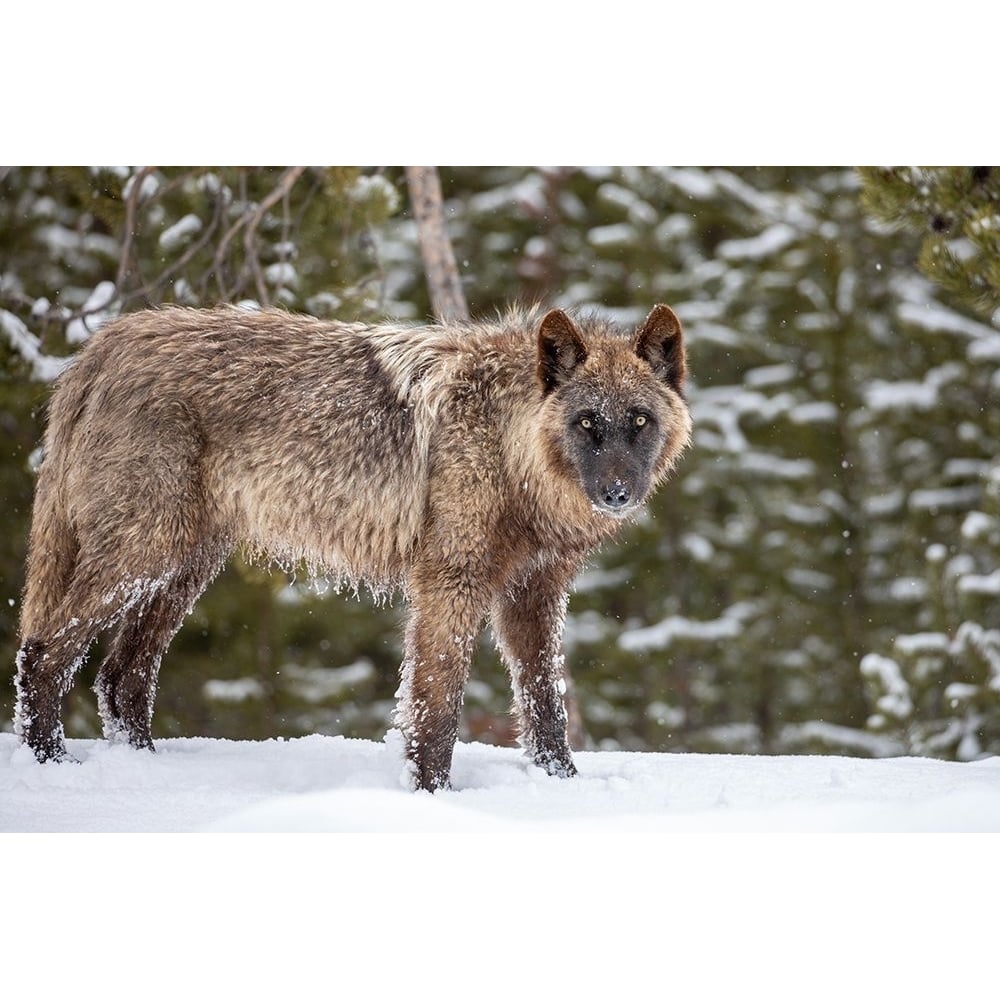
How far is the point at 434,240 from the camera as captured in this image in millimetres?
8320

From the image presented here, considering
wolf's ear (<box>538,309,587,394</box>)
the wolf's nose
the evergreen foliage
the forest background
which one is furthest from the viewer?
the forest background

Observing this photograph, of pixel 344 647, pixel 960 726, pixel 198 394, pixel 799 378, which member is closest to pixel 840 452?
pixel 799 378

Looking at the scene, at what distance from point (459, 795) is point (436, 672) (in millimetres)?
506

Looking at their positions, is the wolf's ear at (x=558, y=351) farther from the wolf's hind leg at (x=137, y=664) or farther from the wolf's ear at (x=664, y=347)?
the wolf's hind leg at (x=137, y=664)

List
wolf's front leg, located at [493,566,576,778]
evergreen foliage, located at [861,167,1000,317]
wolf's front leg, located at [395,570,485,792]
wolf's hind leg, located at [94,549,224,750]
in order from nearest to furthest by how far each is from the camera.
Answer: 1. wolf's front leg, located at [395,570,485,792]
2. wolf's front leg, located at [493,566,576,778]
3. wolf's hind leg, located at [94,549,224,750]
4. evergreen foliage, located at [861,167,1000,317]

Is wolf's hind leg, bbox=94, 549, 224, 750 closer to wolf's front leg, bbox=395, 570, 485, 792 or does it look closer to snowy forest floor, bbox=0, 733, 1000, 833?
snowy forest floor, bbox=0, 733, 1000, 833

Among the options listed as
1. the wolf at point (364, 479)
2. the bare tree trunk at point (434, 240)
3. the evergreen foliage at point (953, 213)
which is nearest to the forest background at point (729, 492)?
the bare tree trunk at point (434, 240)

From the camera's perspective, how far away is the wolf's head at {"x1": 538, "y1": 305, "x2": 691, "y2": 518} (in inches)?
203

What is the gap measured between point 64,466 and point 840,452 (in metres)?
8.84

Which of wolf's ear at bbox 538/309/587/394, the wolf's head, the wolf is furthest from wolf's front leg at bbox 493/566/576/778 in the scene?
wolf's ear at bbox 538/309/587/394

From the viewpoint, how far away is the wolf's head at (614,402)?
5.17 meters

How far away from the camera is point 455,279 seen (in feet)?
27.4

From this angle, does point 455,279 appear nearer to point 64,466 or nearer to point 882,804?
point 64,466

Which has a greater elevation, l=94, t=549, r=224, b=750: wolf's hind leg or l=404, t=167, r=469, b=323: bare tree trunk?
l=404, t=167, r=469, b=323: bare tree trunk
